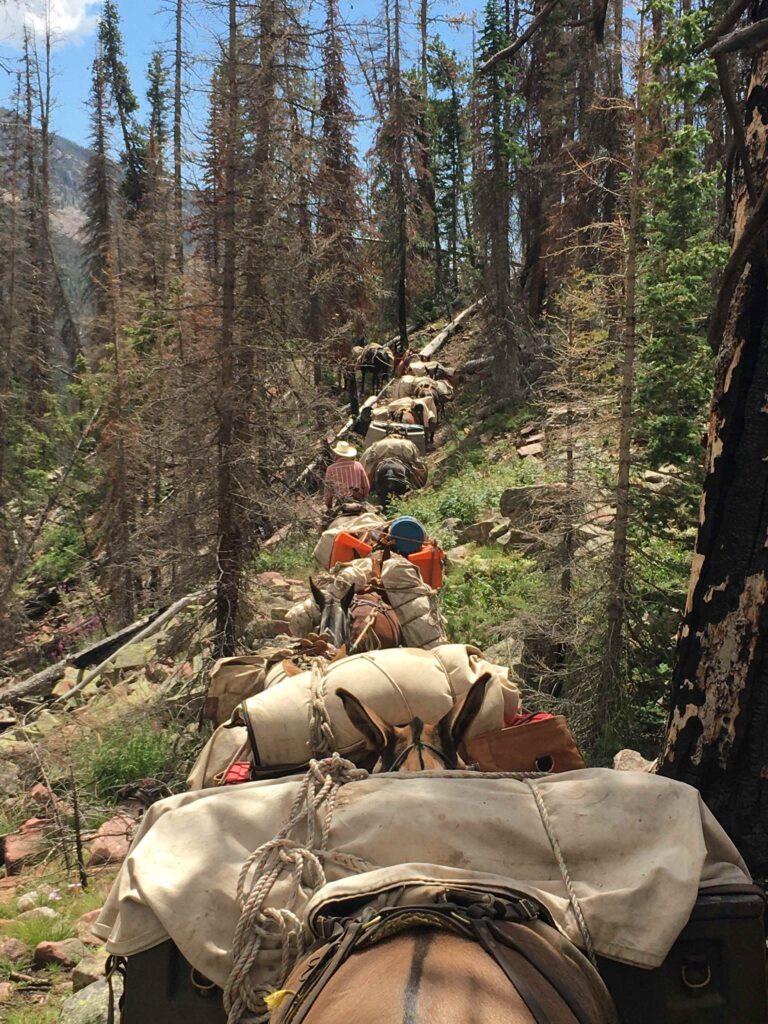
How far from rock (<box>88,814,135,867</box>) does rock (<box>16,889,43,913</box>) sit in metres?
0.56

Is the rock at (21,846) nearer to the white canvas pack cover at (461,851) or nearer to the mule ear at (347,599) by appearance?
the mule ear at (347,599)

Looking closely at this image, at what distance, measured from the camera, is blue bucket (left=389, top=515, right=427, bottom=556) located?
8203mm

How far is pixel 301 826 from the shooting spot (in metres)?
2.34

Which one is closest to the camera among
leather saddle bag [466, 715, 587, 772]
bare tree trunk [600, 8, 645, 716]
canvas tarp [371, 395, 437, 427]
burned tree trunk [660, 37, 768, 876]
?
burned tree trunk [660, 37, 768, 876]

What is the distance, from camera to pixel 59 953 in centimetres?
469

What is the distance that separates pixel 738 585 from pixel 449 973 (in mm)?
2170

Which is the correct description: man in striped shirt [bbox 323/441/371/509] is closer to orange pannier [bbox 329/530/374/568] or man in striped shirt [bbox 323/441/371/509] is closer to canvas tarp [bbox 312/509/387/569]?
canvas tarp [bbox 312/509/387/569]

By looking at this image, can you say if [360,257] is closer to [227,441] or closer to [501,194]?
[501,194]

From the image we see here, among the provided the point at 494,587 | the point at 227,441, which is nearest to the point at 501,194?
the point at 494,587

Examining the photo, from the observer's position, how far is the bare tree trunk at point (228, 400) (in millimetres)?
9336

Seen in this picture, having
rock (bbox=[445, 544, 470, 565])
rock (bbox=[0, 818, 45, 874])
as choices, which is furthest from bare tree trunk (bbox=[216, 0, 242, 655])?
rock (bbox=[445, 544, 470, 565])

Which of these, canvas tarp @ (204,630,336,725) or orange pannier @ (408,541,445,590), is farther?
orange pannier @ (408,541,445,590)

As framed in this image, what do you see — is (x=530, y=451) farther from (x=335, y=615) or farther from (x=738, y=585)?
(x=738, y=585)

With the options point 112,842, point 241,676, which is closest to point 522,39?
point 241,676
